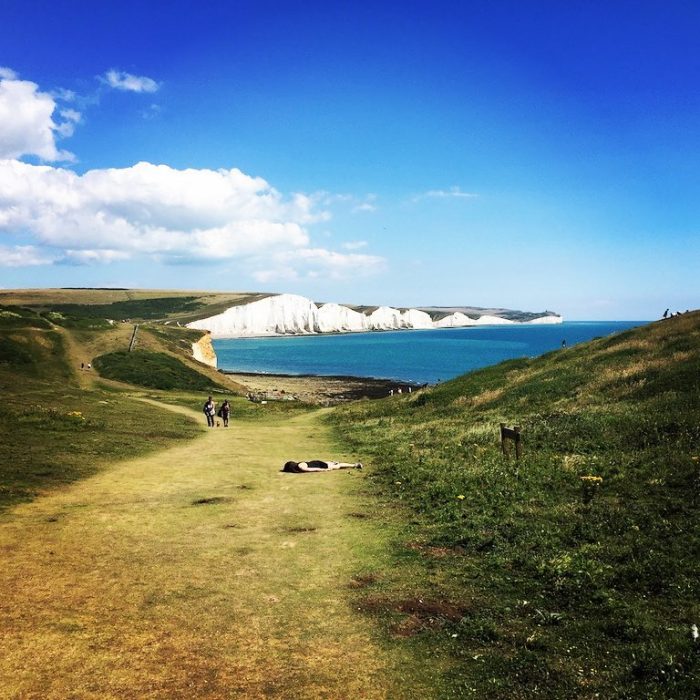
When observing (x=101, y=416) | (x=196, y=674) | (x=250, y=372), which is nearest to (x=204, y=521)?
(x=196, y=674)

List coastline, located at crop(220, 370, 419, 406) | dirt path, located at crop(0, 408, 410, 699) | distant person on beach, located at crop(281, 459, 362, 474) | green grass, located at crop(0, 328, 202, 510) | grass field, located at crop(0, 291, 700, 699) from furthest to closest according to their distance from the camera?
1. coastline, located at crop(220, 370, 419, 406)
2. distant person on beach, located at crop(281, 459, 362, 474)
3. green grass, located at crop(0, 328, 202, 510)
4. grass field, located at crop(0, 291, 700, 699)
5. dirt path, located at crop(0, 408, 410, 699)

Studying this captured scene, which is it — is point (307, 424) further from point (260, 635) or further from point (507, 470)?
point (260, 635)

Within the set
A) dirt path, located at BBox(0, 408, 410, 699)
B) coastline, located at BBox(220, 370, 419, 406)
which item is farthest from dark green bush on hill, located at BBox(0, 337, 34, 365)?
dirt path, located at BBox(0, 408, 410, 699)

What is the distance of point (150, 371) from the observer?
67875mm

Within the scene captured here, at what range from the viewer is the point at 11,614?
9.88m

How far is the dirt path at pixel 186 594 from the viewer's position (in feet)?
27.1

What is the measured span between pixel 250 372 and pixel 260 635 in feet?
399

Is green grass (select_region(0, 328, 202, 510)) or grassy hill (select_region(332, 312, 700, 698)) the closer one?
grassy hill (select_region(332, 312, 700, 698))

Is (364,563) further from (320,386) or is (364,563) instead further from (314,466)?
(320,386)

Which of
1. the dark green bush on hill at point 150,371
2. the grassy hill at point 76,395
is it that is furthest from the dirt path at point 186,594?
the dark green bush on hill at point 150,371

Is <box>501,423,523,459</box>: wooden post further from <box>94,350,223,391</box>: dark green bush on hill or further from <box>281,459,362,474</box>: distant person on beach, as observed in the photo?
<box>94,350,223,391</box>: dark green bush on hill

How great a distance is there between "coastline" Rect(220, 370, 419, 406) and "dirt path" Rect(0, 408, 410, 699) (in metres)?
64.9

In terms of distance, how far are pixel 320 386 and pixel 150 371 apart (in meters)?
42.8

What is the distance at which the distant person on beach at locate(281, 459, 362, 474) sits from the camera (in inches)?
936
